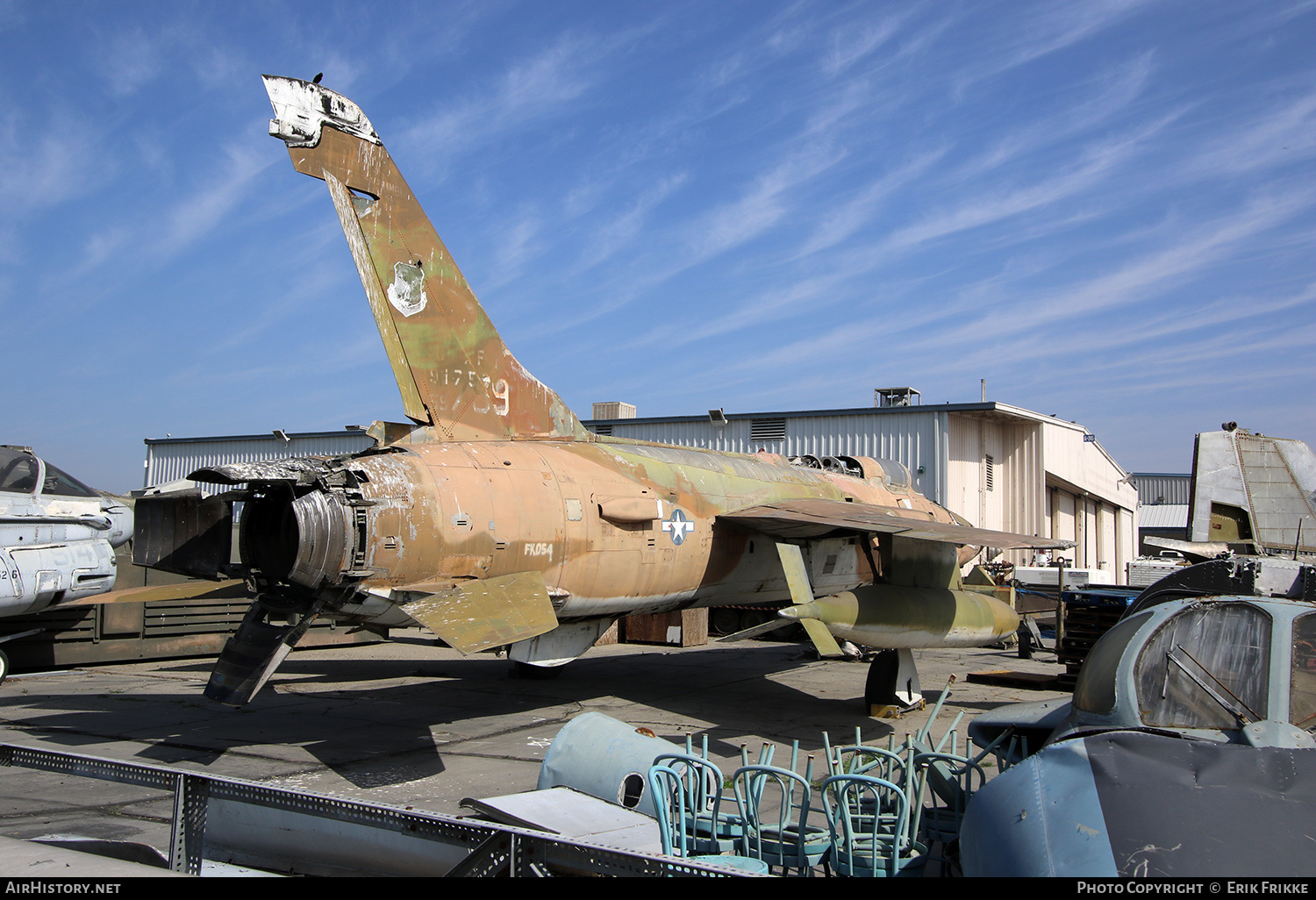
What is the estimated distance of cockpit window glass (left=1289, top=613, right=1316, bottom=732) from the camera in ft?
12.6

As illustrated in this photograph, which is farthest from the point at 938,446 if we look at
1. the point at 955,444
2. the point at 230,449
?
the point at 230,449

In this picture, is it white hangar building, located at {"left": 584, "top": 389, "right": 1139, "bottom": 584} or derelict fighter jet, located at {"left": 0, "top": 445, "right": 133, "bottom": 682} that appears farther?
white hangar building, located at {"left": 584, "top": 389, "right": 1139, "bottom": 584}

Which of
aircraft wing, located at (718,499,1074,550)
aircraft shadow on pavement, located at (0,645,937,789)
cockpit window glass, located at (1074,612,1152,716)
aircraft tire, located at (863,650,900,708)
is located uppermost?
aircraft wing, located at (718,499,1074,550)

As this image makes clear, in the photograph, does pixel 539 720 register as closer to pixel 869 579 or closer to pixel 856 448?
pixel 869 579

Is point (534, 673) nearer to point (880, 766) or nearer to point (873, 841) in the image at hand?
point (880, 766)

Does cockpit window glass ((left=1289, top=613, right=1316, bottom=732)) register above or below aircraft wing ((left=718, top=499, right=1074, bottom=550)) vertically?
below

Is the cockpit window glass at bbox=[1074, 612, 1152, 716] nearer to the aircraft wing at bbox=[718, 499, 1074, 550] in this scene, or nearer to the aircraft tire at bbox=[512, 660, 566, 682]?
the aircraft wing at bbox=[718, 499, 1074, 550]

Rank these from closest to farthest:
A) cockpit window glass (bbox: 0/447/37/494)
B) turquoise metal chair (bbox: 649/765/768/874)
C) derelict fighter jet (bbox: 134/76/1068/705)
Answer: turquoise metal chair (bbox: 649/765/768/874) → derelict fighter jet (bbox: 134/76/1068/705) → cockpit window glass (bbox: 0/447/37/494)

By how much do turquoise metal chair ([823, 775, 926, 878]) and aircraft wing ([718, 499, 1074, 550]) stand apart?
17.8 feet

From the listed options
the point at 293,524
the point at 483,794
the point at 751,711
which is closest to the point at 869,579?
the point at 751,711

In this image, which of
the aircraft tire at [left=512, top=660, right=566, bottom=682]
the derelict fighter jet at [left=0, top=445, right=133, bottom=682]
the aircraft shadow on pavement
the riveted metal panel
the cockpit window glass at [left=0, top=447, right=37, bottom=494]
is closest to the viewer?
the aircraft shadow on pavement

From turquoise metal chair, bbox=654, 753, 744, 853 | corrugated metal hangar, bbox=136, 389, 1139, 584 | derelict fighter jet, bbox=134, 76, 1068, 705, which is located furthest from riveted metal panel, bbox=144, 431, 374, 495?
turquoise metal chair, bbox=654, 753, 744, 853

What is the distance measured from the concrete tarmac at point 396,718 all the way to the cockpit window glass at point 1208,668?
422cm

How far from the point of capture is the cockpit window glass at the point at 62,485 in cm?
1238
